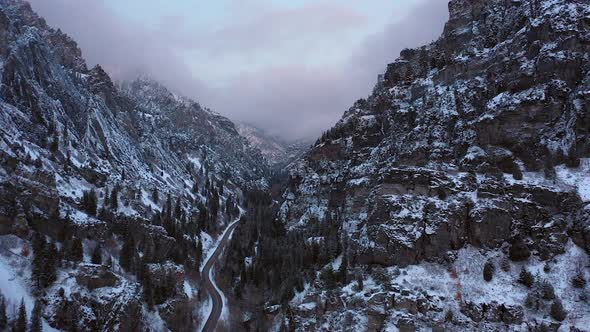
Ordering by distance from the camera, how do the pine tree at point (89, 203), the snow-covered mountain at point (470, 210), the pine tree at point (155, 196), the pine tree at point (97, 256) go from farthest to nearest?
1. the pine tree at point (155, 196)
2. the pine tree at point (89, 203)
3. the pine tree at point (97, 256)
4. the snow-covered mountain at point (470, 210)

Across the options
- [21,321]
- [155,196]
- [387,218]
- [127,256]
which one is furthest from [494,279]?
[155,196]

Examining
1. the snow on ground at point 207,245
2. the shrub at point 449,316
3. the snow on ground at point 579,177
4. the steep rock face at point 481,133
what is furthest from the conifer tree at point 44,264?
the snow on ground at point 579,177

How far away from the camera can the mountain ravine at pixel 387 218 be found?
73.2 metres

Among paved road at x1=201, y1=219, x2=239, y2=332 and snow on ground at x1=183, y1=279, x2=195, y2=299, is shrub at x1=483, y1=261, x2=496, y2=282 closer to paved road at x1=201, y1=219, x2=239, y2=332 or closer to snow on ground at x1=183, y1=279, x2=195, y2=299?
paved road at x1=201, y1=219, x2=239, y2=332

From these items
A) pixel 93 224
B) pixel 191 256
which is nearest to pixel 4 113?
pixel 93 224

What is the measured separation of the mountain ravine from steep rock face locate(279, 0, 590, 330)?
319mm

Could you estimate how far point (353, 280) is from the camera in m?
84.7

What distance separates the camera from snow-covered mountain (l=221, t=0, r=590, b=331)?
71812mm

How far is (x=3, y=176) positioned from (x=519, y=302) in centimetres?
9256

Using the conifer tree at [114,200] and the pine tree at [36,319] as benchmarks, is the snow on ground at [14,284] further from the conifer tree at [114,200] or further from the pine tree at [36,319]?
the conifer tree at [114,200]

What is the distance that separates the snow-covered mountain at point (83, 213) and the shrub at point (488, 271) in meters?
55.1

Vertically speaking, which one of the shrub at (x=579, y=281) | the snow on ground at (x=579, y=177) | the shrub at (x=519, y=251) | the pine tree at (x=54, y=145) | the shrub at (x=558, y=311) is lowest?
the shrub at (x=558, y=311)

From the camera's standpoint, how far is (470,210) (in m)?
81.7

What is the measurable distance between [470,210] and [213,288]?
62269mm
